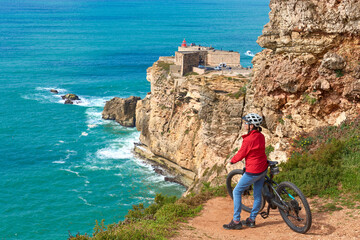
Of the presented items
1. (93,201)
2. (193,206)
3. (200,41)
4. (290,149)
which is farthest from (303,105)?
(200,41)

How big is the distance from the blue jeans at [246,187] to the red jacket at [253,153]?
18 cm

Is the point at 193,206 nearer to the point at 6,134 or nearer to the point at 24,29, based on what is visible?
the point at 6,134

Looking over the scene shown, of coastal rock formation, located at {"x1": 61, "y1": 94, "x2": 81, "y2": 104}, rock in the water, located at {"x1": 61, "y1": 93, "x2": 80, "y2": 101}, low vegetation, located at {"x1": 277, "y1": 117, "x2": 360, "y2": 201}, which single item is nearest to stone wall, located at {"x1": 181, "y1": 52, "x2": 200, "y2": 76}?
coastal rock formation, located at {"x1": 61, "y1": 94, "x2": 81, "y2": 104}

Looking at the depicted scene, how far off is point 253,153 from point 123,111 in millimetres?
50069

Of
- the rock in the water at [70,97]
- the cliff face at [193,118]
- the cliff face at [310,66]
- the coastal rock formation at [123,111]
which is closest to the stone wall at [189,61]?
the cliff face at [193,118]

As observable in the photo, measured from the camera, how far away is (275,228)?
30.1 feet

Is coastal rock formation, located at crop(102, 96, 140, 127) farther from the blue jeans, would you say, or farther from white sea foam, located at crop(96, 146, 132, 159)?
the blue jeans

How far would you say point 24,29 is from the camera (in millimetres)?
153250

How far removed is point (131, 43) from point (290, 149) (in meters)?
116

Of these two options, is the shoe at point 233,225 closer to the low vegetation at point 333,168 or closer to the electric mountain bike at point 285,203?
the electric mountain bike at point 285,203

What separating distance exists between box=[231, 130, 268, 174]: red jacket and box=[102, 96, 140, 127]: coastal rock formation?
162 feet

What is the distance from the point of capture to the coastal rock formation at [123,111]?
5775 centimetres

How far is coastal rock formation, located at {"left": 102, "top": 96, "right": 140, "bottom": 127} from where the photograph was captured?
57750mm

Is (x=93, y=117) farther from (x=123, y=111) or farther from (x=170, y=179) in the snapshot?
(x=170, y=179)
